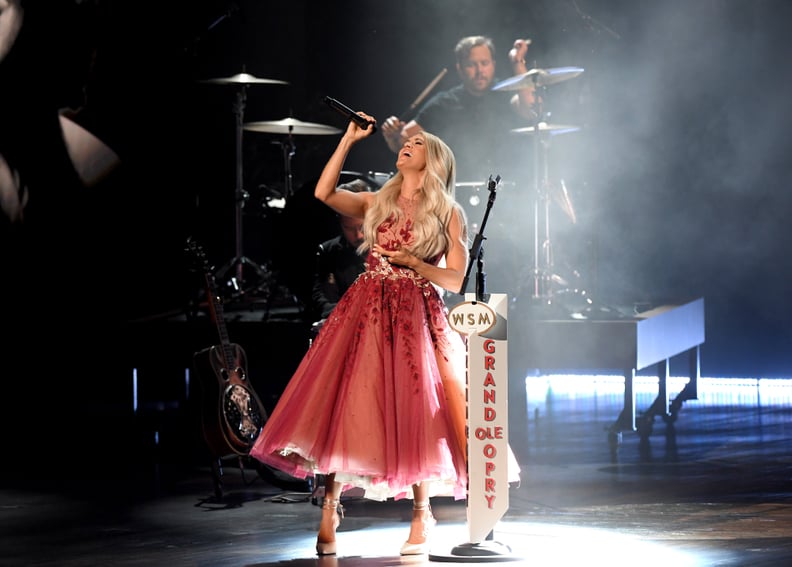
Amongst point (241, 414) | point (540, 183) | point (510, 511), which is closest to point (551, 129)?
point (540, 183)

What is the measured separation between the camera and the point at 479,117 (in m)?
8.40

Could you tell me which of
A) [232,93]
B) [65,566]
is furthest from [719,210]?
[65,566]

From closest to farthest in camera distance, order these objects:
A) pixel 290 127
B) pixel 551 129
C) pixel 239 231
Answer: pixel 551 129
pixel 239 231
pixel 290 127

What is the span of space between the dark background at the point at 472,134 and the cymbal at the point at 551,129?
42 centimetres

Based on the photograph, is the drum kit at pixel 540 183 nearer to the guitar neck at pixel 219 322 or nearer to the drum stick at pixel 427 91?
the drum stick at pixel 427 91

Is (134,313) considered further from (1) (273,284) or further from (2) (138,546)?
(2) (138,546)

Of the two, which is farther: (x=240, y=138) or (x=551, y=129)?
(x=240, y=138)

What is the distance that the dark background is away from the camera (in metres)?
8.55

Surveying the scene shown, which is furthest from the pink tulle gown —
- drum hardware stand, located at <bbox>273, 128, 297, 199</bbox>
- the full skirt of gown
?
drum hardware stand, located at <bbox>273, 128, 297, 199</bbox>

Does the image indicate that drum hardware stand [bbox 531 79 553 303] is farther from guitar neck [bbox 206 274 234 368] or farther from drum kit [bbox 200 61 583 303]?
guitar neck [bbox 206 274 234 368]

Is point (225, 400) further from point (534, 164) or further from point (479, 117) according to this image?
point (479, 117)

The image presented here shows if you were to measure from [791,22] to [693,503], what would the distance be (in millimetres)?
5009

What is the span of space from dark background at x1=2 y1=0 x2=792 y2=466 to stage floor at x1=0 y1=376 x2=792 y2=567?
1.81 m

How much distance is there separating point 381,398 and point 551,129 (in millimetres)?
4675
